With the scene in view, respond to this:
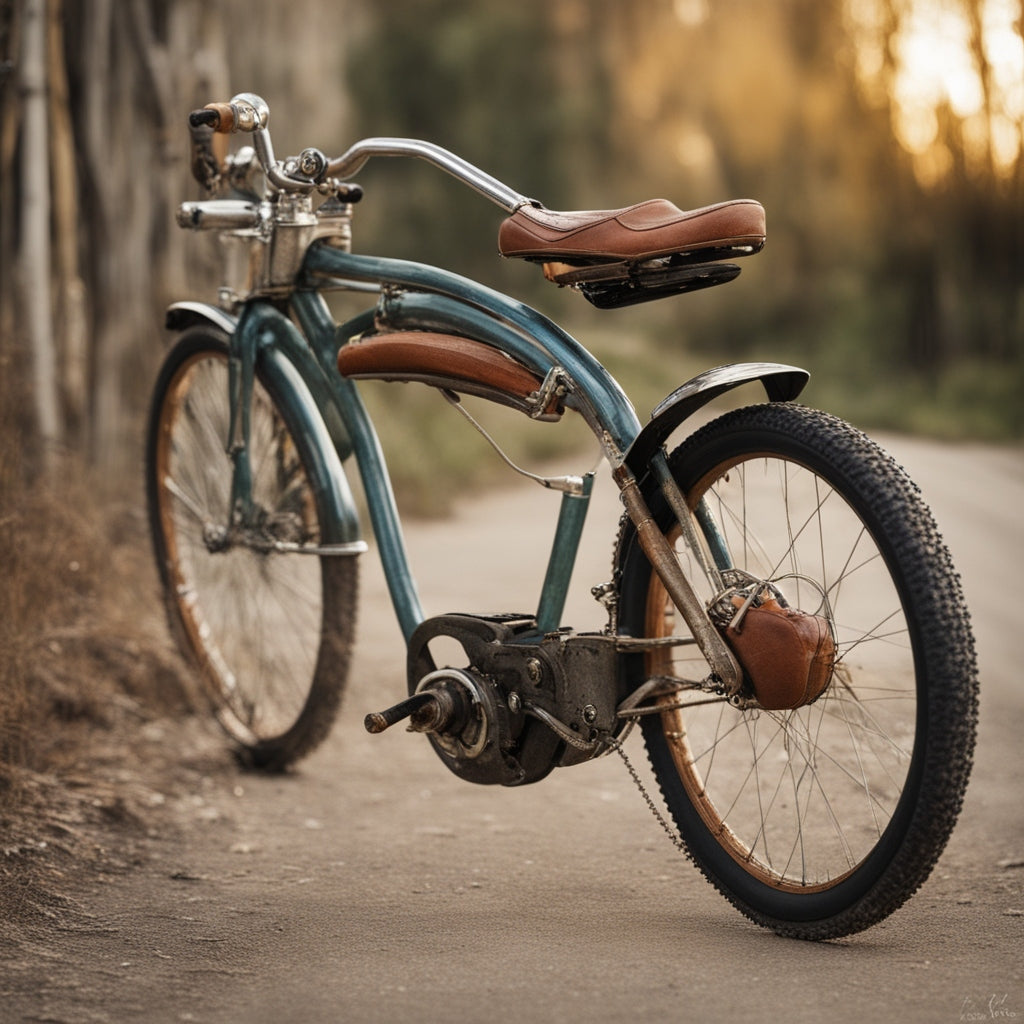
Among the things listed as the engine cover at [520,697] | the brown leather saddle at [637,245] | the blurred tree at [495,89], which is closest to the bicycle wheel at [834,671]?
the engine cover at [520,697]

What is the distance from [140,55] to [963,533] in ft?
11.8

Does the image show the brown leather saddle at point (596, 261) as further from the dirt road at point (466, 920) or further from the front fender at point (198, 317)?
the dirt road at point (466, 920)

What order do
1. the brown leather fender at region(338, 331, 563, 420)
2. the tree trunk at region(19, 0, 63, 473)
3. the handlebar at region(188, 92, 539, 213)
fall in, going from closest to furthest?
the brown leather fender at region(338, 331, 563, 420) < the handlebar at region(188, 92, 539, 213) < the tree trunk at region(19, 0, 63, 473)

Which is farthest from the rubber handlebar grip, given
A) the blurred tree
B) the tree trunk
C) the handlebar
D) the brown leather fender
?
the blurred tree

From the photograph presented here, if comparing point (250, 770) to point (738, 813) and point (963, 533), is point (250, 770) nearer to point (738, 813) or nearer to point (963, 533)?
point (738, 813)

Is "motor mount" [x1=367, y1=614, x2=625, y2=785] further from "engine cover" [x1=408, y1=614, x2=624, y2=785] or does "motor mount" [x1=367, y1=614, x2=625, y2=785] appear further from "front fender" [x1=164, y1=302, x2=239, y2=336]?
"front fender" [x1=164, y1=302, x2=239, y2=336]

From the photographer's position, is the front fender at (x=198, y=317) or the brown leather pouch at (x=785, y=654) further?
the front fender at (x=198, y=317)

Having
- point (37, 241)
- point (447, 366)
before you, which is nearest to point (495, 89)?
point (37, 241)

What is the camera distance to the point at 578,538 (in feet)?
8.67

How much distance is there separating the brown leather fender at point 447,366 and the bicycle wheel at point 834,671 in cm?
31

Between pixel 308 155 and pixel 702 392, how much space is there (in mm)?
1100

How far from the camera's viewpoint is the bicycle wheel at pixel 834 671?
211cm

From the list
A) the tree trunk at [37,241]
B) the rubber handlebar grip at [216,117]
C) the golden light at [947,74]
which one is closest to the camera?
the rubber handlebar grip at [216,117]

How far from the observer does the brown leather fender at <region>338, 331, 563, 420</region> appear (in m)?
2.59
